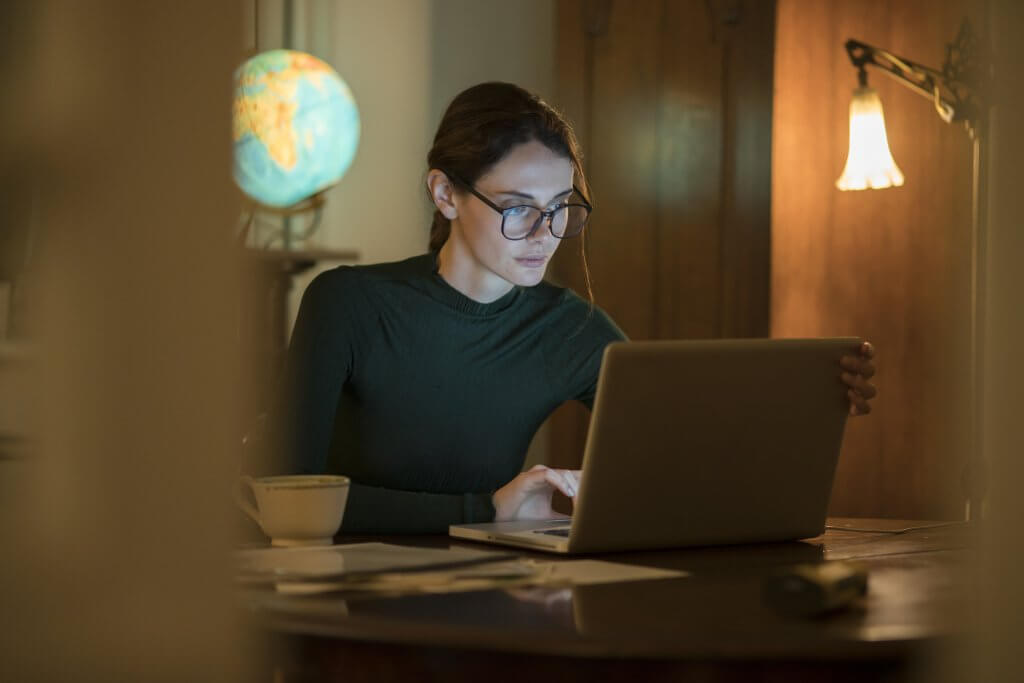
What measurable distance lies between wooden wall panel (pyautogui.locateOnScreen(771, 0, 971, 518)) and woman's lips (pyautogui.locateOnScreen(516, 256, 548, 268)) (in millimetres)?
2180

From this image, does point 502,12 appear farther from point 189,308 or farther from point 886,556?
point 189,308

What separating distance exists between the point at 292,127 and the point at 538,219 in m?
1.37

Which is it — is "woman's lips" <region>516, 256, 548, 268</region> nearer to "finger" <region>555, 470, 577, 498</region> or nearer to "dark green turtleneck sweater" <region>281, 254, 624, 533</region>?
"dark green turtleneck sweater" <region>281, 254, 624, 533</region>

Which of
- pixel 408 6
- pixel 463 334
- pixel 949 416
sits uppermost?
pixel 408 6

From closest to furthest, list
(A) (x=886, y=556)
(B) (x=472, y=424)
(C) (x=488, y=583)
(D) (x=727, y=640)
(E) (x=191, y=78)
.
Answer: (E) (x=191, y=78) → (D) (x=727, y=640) → (C) (x=488, y=583) → (A) (x=886, y=556) → (B) (x=472, y=424)

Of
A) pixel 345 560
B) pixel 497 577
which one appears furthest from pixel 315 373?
pixel 497 577

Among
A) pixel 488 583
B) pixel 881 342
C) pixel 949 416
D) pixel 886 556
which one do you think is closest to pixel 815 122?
pixel 881 342

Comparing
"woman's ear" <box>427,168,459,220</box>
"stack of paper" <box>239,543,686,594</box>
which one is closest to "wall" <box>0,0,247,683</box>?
"stack of paper" <box>239,543,686,594</box>

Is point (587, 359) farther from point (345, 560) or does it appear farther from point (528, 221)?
point (345, 560)

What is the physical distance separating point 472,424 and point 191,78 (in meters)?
1.56

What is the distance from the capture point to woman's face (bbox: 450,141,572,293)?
1.86 meters

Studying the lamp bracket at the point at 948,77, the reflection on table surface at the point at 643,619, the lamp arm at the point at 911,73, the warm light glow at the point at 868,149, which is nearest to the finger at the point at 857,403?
the reflection on table surface at the point at 643,619

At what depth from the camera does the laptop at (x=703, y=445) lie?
118 centimetres

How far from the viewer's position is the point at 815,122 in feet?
13.0
